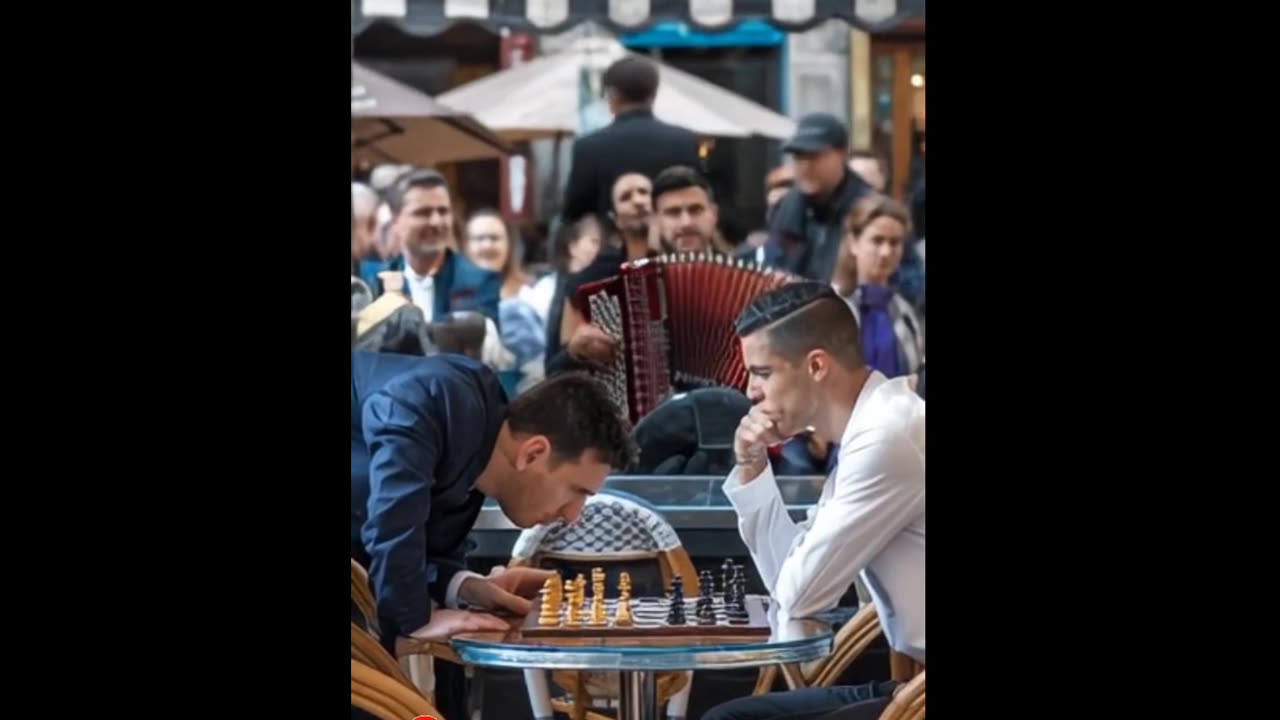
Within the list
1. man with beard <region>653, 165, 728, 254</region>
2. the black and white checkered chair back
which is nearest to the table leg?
the black and white checkered chair back

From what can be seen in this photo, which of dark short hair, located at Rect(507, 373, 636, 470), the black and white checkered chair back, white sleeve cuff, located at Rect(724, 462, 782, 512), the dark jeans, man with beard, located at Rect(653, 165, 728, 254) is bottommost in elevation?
the dark jeans

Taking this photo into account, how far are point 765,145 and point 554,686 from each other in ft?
4.88

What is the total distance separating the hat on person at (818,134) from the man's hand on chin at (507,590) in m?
1.27

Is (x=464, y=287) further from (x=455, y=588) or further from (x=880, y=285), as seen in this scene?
(x=880, y=285)

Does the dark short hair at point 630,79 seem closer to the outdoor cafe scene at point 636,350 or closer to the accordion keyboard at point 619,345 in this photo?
the outdoor cafe scene at point 636,350

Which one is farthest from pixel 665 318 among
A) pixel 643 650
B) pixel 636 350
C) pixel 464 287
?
pixel 643 650

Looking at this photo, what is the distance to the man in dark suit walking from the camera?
240 inches

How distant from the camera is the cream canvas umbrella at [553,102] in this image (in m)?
6.08

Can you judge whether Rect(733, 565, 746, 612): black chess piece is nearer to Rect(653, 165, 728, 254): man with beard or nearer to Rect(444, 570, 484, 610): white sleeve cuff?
Rect(444, 570, 484, 610): white sleeve cuff

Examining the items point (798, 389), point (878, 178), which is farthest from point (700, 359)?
point (878, 178)

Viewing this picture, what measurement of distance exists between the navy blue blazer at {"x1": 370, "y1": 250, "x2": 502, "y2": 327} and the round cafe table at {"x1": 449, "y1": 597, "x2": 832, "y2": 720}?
0.81 m

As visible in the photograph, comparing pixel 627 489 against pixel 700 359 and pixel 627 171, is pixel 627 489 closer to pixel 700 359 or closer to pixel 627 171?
pixel 700 359

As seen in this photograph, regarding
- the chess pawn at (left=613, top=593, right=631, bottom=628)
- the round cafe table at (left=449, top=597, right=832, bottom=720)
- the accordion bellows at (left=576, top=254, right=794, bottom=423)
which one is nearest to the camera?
the round cafe table at (left=449, top=597, right=832, bottom=720)

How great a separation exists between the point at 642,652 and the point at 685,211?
1127 mm
